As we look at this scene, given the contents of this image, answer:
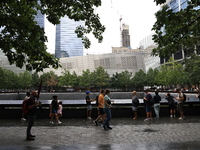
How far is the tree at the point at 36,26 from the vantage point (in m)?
7.49

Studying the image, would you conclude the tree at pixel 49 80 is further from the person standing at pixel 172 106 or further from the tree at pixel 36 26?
the tree at pixel 36 26

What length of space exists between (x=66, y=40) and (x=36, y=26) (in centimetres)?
16925

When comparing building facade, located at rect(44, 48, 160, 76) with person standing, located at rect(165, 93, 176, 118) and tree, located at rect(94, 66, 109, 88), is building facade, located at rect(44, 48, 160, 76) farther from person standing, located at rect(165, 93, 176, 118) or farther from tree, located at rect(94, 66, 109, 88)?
person standing, located at rect(165, 93, 176, 118)

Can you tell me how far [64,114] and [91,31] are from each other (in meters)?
6.03

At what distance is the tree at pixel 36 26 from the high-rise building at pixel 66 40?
165430 millimetres

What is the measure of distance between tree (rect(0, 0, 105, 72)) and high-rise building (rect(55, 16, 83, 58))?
165430mm

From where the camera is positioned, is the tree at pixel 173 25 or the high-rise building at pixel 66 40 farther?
the high-rise building at pixel 66 40

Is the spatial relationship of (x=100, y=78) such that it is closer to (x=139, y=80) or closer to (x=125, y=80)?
(x=125, y=80)

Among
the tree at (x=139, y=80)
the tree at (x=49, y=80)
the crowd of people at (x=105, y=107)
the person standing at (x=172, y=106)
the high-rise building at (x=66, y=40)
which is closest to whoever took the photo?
the crowd of people at (x=105, y=107)

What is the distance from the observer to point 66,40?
172 metres

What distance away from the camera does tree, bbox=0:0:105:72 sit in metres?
7.49

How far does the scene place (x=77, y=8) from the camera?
7812 millimetres

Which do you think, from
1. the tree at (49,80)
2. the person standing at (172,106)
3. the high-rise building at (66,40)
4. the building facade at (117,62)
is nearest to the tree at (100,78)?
the building facade at (117,62)

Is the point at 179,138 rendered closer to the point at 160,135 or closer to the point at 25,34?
the point at 160,135
